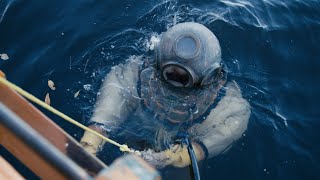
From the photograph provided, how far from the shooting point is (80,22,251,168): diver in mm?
4414

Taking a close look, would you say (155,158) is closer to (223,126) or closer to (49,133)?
(223,126)

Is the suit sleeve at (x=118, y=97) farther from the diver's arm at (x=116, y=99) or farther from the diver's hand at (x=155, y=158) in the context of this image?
the diver's hand at (x=155, y=158)

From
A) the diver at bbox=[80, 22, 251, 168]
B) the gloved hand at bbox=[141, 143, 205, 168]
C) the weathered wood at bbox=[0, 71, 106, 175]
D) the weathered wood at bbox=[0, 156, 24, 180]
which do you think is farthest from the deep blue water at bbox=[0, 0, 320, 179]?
the weathered wood at bbox=[0, 156, 24, 180]

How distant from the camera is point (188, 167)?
14.8 ft

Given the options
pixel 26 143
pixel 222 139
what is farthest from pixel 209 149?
pixel 26 143

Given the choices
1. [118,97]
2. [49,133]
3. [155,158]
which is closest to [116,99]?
[118,97]

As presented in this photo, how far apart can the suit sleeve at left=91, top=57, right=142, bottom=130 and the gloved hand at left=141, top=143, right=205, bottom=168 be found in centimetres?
61

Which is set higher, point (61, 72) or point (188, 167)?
point (61, 72)

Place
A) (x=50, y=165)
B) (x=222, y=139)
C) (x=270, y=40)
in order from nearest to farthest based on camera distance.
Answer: (x=50, y=165)
(x=222, y=139)
(x=270, y=40)

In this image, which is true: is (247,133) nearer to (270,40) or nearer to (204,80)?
(204,80)

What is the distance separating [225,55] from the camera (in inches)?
238

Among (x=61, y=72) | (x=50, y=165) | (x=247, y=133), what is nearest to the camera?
(x=50, y=165)

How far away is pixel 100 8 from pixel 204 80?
9.29 feet

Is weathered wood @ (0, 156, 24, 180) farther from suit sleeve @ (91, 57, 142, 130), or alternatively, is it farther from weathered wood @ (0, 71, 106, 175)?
suit sleeve @ (91, 57, 142, 130)
